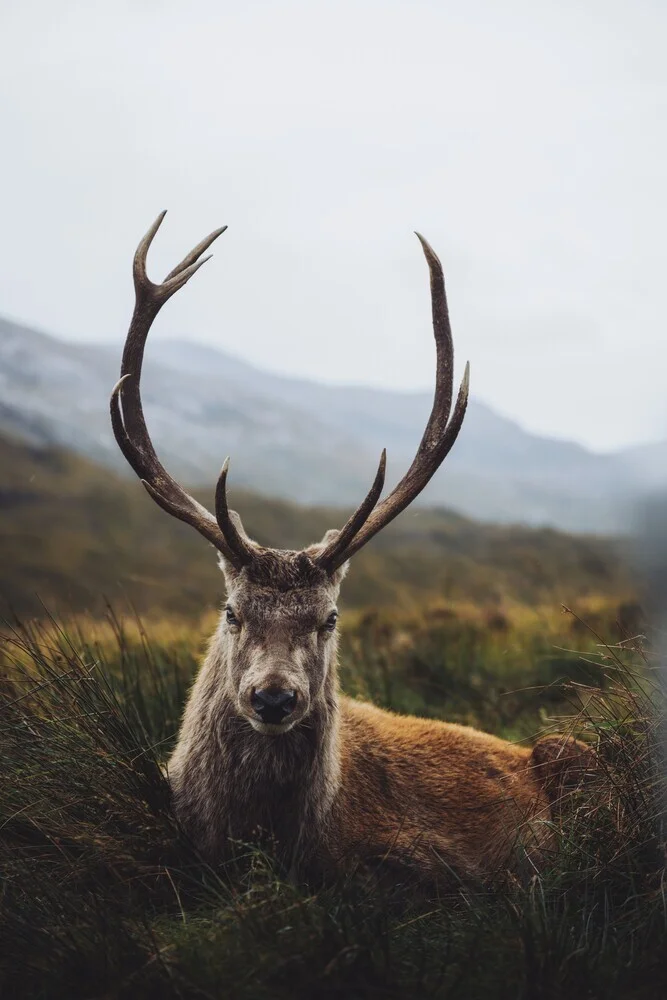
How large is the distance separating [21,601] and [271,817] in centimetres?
2476

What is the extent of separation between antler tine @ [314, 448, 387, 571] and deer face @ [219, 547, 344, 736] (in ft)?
0.18

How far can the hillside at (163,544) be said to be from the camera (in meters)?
34.2

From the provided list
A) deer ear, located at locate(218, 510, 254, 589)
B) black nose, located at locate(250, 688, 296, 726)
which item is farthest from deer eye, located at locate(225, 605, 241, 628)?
black nose, located at locate(250, 688, 296, 726)

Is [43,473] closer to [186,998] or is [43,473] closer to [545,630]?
[545,630]

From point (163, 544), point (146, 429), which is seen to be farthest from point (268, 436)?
point (146, 429)

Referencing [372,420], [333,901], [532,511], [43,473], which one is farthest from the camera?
[372,420]

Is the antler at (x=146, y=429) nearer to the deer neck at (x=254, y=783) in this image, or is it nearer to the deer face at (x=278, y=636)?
the deer face at (x=278, y=636)

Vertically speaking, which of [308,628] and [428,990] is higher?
[308,628]

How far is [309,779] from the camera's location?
4.59 meters

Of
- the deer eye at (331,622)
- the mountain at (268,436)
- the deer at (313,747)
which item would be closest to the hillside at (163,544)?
the deer at (313,747)

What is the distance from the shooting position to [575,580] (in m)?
27.2

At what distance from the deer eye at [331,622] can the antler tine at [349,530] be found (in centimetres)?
21

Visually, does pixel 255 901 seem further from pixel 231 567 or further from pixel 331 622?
pixel 231 567

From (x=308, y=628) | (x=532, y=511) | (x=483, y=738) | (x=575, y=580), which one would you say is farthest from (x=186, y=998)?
(x=532, y=511)
